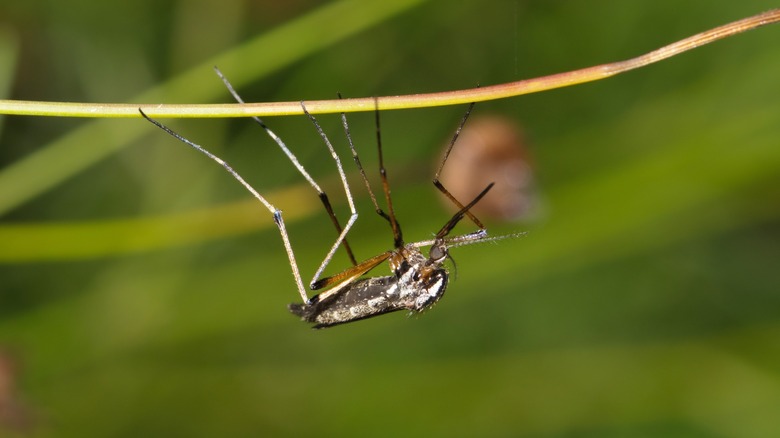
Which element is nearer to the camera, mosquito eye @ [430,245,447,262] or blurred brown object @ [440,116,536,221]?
mosquito eye @ [430,245,447,262]

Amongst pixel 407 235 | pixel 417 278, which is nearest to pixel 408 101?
pixel 417 278

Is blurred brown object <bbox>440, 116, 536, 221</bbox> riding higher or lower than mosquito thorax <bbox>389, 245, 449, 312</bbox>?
higher

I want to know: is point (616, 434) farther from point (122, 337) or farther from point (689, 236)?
point (122, 337)

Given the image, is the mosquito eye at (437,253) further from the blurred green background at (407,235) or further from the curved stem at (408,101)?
the curved stem at (408,101)

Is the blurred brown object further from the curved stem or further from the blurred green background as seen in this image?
the curved stem

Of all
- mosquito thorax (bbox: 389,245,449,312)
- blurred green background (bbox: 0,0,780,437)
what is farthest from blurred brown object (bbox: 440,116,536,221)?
mosquito thorax (bbox: 389,245,449,312)
